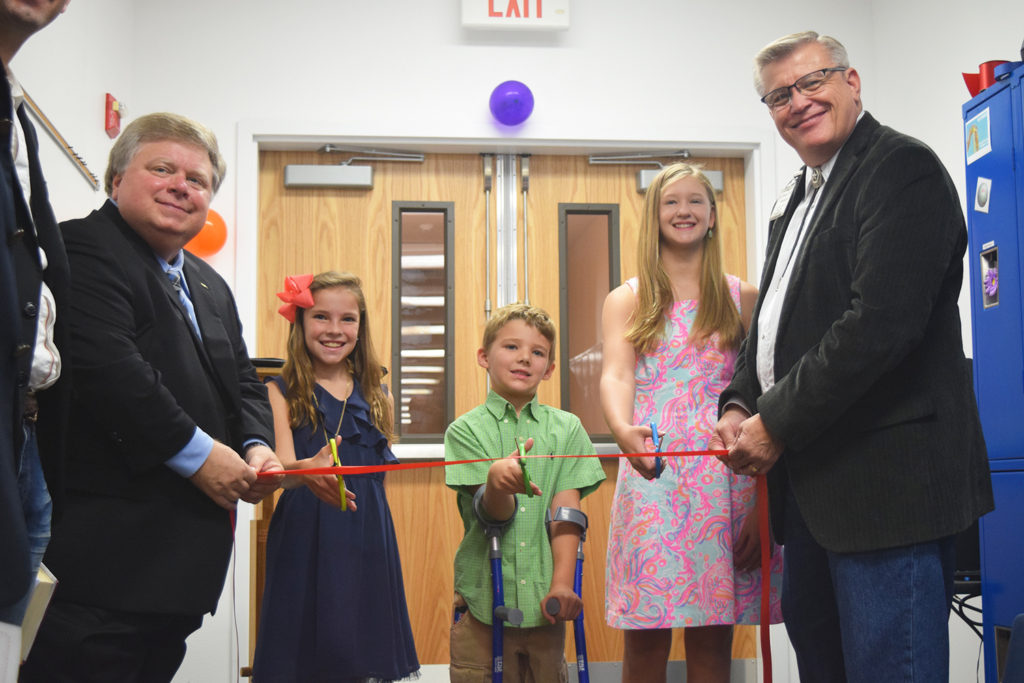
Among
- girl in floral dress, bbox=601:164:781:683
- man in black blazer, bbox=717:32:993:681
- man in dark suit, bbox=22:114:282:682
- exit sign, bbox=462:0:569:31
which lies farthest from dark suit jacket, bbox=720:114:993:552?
exit sign, bbox=462:0:569:31

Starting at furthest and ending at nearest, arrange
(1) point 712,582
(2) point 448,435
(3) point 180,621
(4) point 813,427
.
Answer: (2) point 448,435, (1) point 712,582, (3) point 180,621, (4) point 813,427

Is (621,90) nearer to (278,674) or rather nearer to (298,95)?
(298,95)

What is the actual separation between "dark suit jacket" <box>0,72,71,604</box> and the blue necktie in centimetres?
42

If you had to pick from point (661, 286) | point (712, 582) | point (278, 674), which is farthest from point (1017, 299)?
point (278, 674)

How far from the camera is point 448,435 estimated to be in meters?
2.53

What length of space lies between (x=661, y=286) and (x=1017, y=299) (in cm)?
116

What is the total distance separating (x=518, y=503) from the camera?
7.95ft

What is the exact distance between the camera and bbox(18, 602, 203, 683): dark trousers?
157cm

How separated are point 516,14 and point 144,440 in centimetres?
309

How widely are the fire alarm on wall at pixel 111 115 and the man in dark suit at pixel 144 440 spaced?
199 cm

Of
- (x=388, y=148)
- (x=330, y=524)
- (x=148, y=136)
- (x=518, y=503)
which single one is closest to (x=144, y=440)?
(x=148, y=136)

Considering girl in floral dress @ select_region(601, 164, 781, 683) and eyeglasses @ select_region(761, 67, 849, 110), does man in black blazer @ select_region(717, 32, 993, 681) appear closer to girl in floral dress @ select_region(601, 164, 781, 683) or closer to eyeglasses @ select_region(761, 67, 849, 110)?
eyeglasses @ select_region(761, 67, 849, 110)

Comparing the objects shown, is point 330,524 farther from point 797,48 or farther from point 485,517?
point 797,48

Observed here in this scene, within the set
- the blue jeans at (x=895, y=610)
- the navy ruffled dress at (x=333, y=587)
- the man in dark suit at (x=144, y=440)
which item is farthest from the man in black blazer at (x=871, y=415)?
the navy ruffled dress at (x=333, y=587)
